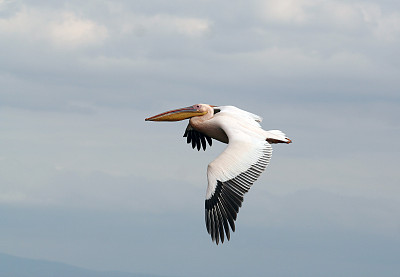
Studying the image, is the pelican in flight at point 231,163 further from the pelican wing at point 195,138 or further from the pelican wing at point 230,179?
the pelican wing at point 195,138

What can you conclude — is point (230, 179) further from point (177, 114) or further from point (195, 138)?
point (195, 138)

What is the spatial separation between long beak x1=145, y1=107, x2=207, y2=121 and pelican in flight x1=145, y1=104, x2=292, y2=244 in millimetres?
285

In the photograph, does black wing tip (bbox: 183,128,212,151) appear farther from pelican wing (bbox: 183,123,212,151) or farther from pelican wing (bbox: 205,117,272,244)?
pelican wing (bbox: 205,117,272,244)

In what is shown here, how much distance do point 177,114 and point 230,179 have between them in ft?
15.1

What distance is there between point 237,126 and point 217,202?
3020 mm

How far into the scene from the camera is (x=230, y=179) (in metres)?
19.6

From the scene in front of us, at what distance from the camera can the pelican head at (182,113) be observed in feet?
76.3

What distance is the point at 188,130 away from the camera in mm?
26312

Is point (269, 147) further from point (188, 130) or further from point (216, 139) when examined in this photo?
point (188, 130)

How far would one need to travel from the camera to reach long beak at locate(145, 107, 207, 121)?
23.3 m

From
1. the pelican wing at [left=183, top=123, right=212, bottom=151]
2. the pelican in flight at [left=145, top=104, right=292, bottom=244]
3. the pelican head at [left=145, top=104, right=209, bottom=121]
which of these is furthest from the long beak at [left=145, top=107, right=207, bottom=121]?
the pelican wing at [left=183, top=123, right=212, bottom=151]

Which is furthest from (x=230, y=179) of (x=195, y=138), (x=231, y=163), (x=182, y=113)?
(x=195, y=138)

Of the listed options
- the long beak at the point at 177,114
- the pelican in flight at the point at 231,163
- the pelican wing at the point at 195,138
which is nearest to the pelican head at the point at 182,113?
the long beak at the point at 177,114

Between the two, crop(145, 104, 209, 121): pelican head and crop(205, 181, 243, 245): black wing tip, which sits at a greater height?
crop(145, 104, 209, 121): pelican head
